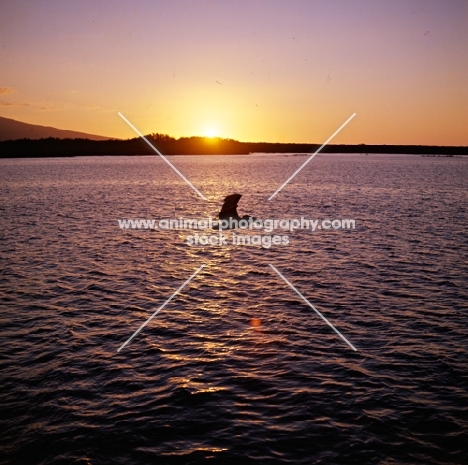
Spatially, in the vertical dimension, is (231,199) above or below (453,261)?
above

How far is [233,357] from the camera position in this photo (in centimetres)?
1337

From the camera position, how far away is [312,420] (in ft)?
33.3

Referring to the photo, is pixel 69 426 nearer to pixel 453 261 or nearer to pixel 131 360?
pixel 131 360

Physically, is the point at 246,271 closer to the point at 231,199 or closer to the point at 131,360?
the point at 131,360

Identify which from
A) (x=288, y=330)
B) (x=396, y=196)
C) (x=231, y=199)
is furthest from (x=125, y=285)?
(x=396, y=196)

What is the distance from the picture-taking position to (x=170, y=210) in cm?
5141

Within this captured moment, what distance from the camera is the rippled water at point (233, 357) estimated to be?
938cm

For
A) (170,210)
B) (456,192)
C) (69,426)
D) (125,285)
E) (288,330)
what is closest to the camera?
(69,426)

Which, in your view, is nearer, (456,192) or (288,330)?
(288,330)

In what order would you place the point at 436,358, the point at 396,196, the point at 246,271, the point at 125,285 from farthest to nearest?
the point at 396,196 → the point at 246,271 → the point at 125,285 → the point at 436,358

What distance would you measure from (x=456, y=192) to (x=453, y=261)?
53.1 metres

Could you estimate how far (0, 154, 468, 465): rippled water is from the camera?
9383mm

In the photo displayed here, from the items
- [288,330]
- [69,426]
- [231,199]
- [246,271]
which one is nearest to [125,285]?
[246,271]

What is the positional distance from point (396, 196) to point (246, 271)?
49060 mm
